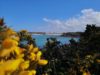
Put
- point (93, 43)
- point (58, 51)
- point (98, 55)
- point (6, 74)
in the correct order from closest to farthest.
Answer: point (6, 74), point (98, 55), point (58, 51), point (93, 43)

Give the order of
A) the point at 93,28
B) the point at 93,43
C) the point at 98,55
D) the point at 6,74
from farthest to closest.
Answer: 1. the point at 93,28
2. the point at 93,43
3. the point at 98,55
4. the point at 6,74

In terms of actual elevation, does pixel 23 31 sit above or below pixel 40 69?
above

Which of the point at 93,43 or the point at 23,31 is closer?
the point at 23,31

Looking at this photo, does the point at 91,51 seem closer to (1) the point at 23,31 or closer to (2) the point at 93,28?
(2) the point at 93,28

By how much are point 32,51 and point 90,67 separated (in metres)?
4.78

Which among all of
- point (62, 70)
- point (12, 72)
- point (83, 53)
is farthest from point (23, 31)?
point (12, 72)

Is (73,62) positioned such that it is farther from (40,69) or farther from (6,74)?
(6,74)

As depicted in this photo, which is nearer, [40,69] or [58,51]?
[40,69]

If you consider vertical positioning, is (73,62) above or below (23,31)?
below

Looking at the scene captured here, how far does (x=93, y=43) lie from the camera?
1095cm

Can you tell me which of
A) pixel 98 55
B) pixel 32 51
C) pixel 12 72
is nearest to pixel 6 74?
pixel 12 72

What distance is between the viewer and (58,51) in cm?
1002

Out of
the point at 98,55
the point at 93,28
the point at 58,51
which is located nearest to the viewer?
the point at 98,55

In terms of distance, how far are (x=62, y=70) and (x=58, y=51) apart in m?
1.63
